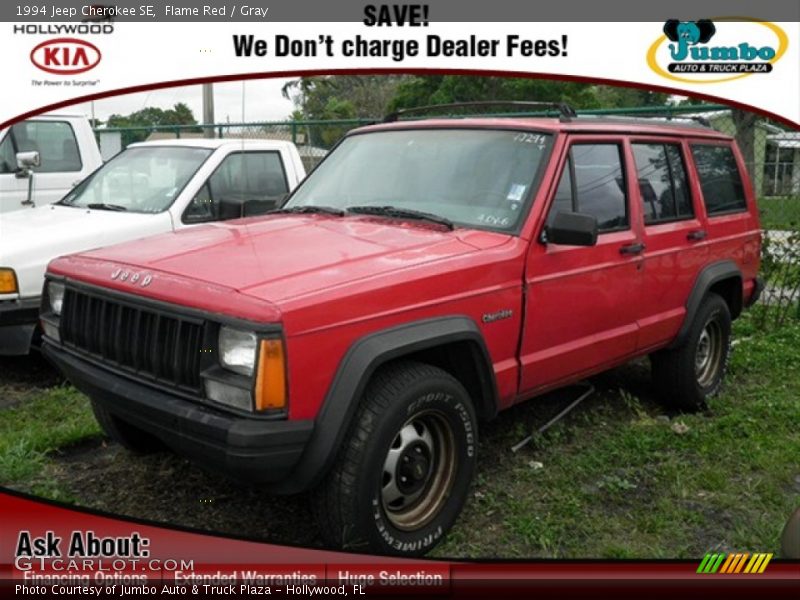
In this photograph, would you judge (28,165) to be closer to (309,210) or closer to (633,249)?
(309,210)

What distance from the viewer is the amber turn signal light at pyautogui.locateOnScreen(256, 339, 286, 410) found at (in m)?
2.77

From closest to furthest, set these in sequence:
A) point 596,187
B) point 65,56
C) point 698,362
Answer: point 596,187 < point 65,56 < point 698,362

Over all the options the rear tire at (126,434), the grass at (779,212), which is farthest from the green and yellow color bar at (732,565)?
the grass at (779,212)

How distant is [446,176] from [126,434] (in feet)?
7.30

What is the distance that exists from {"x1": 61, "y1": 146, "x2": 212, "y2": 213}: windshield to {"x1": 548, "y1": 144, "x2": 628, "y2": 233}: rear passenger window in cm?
347

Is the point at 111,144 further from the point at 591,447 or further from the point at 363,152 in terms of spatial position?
the point at 591,447

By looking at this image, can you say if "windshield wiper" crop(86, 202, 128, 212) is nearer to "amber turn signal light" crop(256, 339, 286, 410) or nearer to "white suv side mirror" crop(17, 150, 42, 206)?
"white suv side mirror" crop(17, 150, 42, 206)

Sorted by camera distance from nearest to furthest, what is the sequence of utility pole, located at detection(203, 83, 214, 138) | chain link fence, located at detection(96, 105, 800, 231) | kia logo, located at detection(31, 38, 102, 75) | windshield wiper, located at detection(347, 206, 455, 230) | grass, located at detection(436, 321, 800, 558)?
grass, located at detection(436, 321, 800, 558) → windshield wiper, located at detection(347, 206, 455, 230) → utility pole, located at detection(203, 83, 214, 138) → kia logo, located at detection(31, 38, 102, 75) → chain link fence, located at detection(96, 105, 800, 231)

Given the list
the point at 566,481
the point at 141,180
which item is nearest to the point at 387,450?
the point at 566,481

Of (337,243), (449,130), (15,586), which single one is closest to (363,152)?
(449,130)

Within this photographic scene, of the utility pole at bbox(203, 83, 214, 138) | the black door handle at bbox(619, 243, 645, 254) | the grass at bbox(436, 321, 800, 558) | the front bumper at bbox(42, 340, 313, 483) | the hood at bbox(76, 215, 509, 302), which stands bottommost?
the grass at bbox(436, 321, 800, 558)

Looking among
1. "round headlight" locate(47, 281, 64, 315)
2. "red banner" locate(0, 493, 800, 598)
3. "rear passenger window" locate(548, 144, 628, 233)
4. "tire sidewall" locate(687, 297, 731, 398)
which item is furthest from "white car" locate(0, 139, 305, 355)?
"tire sidewall" locate(687, 297, 731, 398)

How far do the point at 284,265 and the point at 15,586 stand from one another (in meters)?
1.57

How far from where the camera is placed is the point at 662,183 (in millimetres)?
4914
